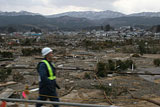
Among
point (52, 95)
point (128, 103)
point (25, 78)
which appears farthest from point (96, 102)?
point (25, 78)

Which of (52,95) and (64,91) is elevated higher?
(52,95)

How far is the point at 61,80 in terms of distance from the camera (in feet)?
37.1

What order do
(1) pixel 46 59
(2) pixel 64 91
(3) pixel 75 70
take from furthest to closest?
(3) pixel 75 70
(2) pixel 64 91
(1) pixel 46 59

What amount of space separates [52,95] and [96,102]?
2942 mm

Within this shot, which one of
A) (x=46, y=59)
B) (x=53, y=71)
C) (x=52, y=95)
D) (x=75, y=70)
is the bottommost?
(x=75, y=70)

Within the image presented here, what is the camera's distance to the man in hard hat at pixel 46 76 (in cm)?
443

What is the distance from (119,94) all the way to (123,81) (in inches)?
97.3

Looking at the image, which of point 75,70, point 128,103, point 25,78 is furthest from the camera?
point 75,70

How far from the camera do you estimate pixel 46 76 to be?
14.5 ft

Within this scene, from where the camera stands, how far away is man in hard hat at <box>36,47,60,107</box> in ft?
14.5

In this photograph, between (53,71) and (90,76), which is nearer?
(53,71)

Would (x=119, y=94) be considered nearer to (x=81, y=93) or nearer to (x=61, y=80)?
(x=81, y=93)

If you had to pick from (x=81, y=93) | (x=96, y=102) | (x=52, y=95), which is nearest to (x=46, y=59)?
(x=52, y=95)

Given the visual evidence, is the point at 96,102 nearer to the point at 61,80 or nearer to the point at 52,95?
the point at 52,95
